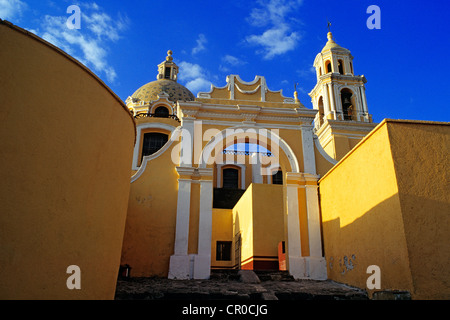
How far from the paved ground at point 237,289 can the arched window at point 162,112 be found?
12.9m

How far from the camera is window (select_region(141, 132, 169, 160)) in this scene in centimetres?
1809

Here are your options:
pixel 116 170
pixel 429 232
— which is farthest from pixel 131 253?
pixel 429 232

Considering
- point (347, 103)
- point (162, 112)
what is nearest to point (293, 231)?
point (347, 103)

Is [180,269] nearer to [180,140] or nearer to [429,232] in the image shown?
[180,140]

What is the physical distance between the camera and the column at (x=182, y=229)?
8.35 metres

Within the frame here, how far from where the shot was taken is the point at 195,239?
8.76 meters

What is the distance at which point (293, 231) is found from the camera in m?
9.09

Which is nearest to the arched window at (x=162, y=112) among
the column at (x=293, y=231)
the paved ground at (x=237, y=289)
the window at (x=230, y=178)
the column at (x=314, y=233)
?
the window at (x=230, y=178)

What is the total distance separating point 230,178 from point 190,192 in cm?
1333

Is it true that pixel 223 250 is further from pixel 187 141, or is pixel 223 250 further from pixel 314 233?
pixel 187 141

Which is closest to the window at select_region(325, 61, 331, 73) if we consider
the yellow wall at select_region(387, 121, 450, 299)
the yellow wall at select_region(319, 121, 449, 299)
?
the yellow wall at select_region(319, 121, 449, 299)

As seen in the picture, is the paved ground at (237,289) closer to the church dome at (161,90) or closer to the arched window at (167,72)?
the church dome at (161,90)

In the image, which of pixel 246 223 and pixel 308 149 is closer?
pixel 308 149

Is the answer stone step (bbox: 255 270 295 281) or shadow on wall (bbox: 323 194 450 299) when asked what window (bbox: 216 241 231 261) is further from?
shadow on wall (bbox: 323 194 450 299)
